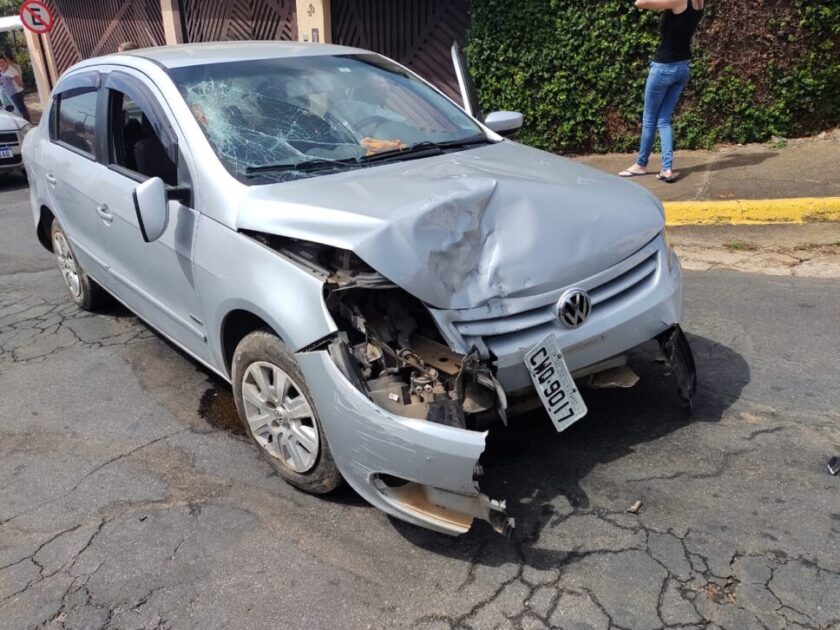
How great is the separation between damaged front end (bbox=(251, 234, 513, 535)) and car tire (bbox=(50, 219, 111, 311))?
278 centimetres

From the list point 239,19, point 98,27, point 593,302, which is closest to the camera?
point 593,302

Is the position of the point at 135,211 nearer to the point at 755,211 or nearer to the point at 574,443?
the point at 574,443

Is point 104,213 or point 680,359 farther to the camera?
point 104,213

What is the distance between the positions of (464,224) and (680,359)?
46.1 inches

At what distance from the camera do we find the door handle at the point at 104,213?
4.14 metres

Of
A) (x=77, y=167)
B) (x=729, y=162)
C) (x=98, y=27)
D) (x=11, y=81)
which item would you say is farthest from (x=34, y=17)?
(x=729, y=162)

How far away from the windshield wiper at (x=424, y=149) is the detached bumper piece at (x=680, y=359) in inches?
57.8

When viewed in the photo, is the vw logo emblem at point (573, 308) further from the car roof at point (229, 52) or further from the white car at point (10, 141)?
the white car at point (10, 141)

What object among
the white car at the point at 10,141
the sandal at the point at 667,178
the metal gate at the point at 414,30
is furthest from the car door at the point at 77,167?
the white car at the point at 10,141

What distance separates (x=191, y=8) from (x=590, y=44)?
9154mm

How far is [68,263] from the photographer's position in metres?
5.29

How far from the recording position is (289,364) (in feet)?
9.58

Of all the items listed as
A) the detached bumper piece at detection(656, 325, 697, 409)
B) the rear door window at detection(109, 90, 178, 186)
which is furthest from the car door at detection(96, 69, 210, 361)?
the detached bumper piece at detection(656, 325, 697, 409)

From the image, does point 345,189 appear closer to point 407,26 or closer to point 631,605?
point 631,605
